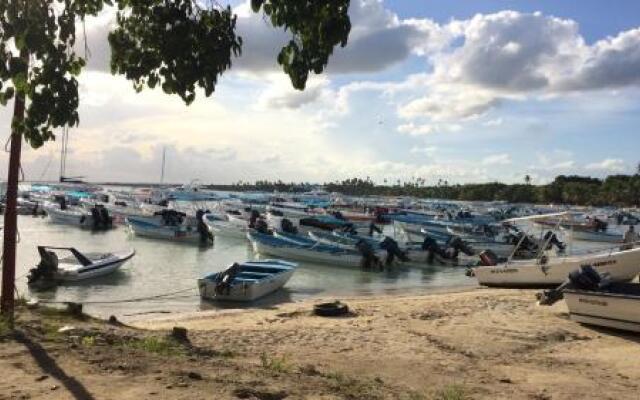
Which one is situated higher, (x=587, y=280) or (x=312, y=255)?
(x=587, y=280)

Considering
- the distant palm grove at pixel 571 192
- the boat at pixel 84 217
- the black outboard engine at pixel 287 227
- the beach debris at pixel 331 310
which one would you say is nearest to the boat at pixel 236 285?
the beach debris at pixel 331 310

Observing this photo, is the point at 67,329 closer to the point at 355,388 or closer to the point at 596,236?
the point at 355,388

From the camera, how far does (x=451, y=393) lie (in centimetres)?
913

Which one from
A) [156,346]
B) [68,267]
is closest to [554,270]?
[156,346]

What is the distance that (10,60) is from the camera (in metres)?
5.80

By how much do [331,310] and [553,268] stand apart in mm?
9735

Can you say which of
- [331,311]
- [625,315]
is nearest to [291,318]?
[331,311]

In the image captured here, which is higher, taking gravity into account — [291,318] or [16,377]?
[16,377]

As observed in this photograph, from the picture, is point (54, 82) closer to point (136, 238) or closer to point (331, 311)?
point (331, 311)

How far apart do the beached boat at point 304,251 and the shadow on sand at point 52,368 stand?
25.9 metres

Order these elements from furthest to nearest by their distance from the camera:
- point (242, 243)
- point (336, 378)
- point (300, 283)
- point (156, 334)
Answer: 1. point (242, 243)
2. point (300, 283)
3. point (156, 334)
4. point (336, 378)

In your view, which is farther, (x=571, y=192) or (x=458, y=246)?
(x=571, y=192)

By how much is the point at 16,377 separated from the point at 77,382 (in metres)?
0.79

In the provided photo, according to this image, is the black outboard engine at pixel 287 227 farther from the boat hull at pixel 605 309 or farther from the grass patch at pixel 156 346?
the grass patch at pixel 156 346
